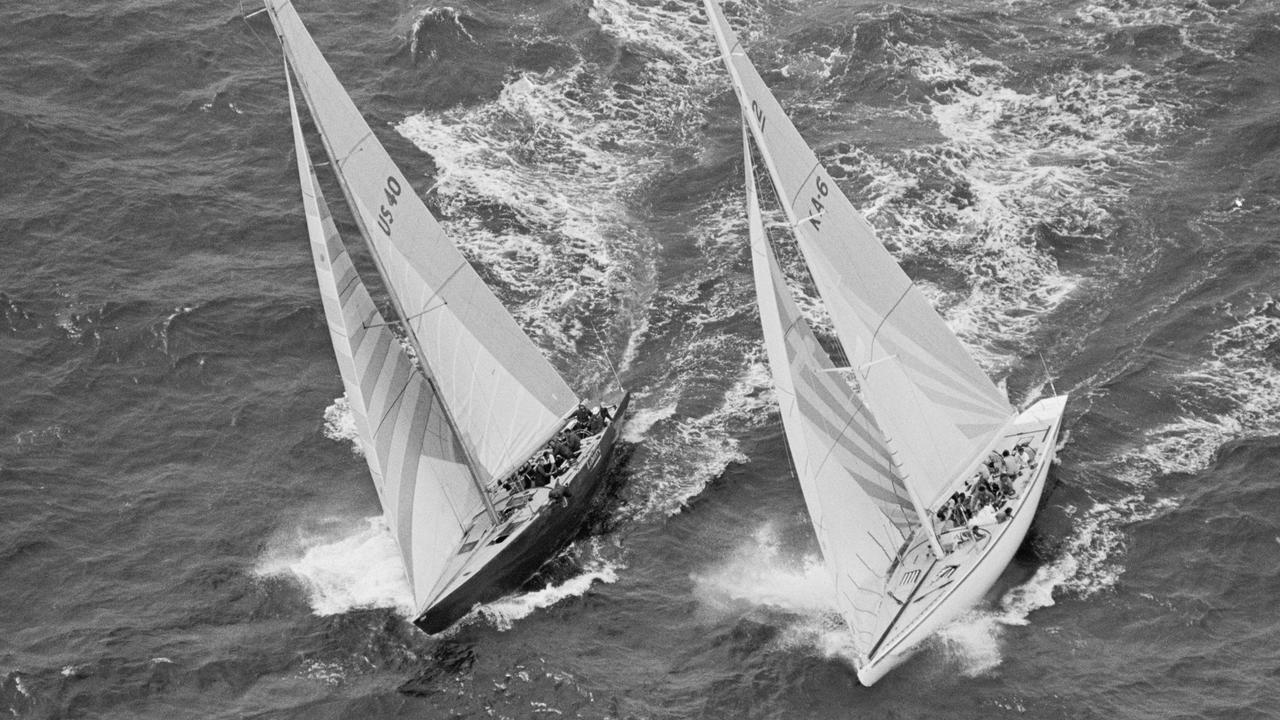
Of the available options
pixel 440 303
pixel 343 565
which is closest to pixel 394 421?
pixel 440 303

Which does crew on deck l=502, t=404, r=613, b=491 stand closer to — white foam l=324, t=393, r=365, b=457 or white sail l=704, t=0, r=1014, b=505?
white foam l=324, t=393, r=365, b=457

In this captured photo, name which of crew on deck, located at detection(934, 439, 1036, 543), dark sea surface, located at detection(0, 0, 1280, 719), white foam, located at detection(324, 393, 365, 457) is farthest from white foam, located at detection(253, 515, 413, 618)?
crew on deck, located at detection(934, 439, 1036, 543)

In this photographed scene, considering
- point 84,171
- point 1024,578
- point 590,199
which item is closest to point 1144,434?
point 1024,578

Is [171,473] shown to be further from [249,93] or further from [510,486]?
[249,93]

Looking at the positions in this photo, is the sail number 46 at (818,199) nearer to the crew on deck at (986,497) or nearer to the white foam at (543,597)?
the crew on deck at (986,497)

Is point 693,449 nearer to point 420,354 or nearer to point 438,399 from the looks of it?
point 438,399
